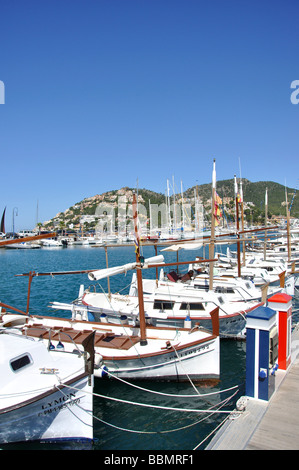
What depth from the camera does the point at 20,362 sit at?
392 inches

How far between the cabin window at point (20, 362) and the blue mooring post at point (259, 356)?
6.56 meters

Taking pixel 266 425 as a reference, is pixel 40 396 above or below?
below

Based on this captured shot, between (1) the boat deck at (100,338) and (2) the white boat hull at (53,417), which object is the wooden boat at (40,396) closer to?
(2) the white boat hull at (53,417)

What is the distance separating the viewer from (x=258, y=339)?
884 cm

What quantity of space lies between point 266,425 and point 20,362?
23.2ft

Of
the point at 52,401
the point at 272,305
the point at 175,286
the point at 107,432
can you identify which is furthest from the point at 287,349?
the point at 175,286

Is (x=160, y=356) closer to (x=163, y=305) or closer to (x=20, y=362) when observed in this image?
(x=20, y=362)

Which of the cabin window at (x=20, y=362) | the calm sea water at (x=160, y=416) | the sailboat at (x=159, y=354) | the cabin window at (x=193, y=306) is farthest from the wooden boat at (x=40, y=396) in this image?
the cabin window at (x=193, y=306)

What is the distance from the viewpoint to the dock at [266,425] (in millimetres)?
6812

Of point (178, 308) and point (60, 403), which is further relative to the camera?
point (178, 308)

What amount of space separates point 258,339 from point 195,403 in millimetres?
5525
